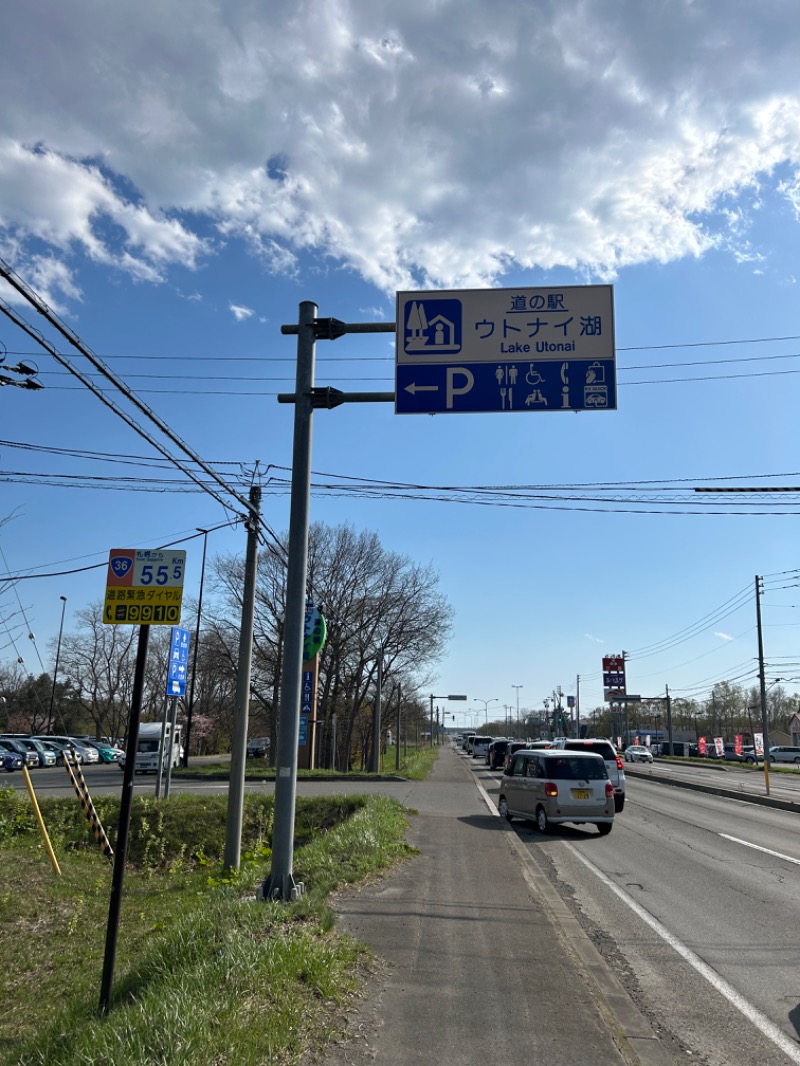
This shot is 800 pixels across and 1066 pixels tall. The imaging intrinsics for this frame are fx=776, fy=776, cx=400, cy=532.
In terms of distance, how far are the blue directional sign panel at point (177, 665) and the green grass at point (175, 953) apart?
9.93 ft

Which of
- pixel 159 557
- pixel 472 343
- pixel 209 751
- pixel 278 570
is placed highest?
pixel 278 570

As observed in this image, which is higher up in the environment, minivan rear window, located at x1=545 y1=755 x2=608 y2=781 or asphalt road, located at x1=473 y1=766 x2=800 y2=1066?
minivan rear window, located at x1=545 y1=755 x2=608 y2=781

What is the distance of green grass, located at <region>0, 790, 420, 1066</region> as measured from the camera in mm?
4215

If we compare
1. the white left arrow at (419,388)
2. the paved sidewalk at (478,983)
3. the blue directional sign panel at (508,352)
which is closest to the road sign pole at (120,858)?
the paved sidewalk at (478,983)

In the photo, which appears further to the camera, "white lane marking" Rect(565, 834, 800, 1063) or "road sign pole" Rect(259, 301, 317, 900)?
"road sign pole" Rect(259, 301, 317, 900)

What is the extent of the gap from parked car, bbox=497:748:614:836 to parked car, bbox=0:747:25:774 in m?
31.0

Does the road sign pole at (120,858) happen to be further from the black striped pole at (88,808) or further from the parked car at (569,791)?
the parked car at (569,791)

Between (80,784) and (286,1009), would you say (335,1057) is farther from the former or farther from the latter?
(80,784)

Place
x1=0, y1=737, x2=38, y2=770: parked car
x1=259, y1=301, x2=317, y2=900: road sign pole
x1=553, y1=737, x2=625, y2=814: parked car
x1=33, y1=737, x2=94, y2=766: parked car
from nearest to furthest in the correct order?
x1=259, y1=301, x2=317, y2=900: road sign pole, x1=553, y1=737, x2=625, y2=814: parked car, x1=0, y1=737, x2=38, y2=770: parked car, x1=33, y1=737, x2=94, y2=766: parked car

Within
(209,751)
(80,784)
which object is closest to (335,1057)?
(80,784)

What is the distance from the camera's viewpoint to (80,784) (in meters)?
15.0

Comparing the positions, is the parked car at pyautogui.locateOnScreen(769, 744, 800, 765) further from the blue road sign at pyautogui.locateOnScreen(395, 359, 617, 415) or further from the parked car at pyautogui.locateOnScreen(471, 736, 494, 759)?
the blue road sign at pyautogui.locateOnScreen(395, 359, 617, 415)

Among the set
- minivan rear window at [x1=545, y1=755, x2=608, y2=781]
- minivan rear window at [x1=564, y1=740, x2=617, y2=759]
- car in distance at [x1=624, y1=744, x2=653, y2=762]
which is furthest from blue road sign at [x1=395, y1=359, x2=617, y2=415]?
car in distance at [x1=624, y1=744, x2=653, y2=762]

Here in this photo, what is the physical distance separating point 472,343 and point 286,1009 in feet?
21.4
